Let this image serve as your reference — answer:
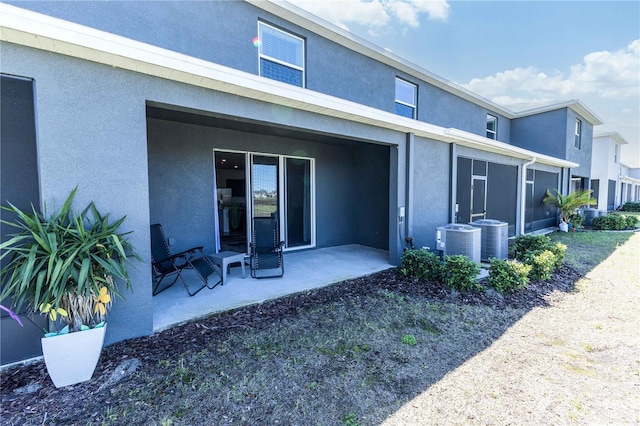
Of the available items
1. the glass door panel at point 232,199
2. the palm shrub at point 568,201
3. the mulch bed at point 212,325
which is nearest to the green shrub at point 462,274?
the mulch bed at point 212,325

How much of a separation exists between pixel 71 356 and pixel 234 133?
16.1 feet

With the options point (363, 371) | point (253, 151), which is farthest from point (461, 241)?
point (253, 151)

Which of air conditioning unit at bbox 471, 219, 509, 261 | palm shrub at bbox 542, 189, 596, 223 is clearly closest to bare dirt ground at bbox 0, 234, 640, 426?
air conditioning unit at bbox 471, 219, 509, 261

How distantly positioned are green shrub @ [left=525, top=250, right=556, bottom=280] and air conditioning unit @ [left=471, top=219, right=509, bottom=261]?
40.5 inches

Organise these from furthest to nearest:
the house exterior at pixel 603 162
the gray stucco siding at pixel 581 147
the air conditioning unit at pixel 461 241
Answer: the house exterior at pixel 603 162 < the gray stucco siding at pixel 581 147 < the air conditioning unit at pixel 461 241

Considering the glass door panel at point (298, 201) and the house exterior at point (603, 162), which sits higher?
the house exterior at point (603, 162)

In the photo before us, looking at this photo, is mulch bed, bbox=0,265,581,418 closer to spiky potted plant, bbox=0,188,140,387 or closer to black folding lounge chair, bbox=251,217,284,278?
spiky potted plant, bbox=0,188,140,387

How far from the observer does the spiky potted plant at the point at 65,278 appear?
2.39 m

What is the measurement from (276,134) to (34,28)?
14.8ft

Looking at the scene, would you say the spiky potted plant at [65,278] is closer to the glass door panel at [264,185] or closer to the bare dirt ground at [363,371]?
the bare dirt ground at [363,371]

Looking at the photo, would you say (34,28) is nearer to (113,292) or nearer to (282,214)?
(113,292)

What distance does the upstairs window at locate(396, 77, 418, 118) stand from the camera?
8891mm

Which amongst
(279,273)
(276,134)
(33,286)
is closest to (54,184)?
(33,286)

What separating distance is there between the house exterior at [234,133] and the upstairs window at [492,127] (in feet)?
3.21
